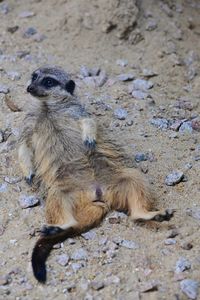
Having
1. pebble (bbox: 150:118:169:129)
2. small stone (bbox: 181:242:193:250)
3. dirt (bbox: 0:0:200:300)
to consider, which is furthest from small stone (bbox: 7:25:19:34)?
small stone (bbox: 181:242:193:250)

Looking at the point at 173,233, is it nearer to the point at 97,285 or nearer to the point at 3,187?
the point at 97,285

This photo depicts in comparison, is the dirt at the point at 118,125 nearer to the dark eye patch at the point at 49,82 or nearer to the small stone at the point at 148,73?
the small stone at the point at 148,73

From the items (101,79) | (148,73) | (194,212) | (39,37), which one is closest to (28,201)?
(194,212)

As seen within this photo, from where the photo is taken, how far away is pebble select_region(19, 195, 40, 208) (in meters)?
3.12

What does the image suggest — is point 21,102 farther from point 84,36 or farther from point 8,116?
point 84,36

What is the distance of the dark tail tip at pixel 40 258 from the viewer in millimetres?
2688

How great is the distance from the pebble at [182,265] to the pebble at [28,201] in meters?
0.76

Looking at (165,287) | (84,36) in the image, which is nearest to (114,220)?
(165,287)

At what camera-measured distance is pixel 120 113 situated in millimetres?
3742

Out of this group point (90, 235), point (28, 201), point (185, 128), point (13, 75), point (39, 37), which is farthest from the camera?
point (39, 37)

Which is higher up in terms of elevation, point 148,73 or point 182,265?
point 182,265

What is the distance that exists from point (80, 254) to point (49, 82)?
1.02 m

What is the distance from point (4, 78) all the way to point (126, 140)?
876 mm

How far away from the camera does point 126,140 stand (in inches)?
140
